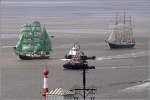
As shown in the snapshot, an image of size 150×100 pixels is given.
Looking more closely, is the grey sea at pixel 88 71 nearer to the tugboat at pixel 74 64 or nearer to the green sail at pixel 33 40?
the tugboat at pixel 74 64

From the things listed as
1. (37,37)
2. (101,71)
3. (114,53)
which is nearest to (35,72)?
(101,71)

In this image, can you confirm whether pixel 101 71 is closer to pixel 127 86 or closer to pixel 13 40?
pixel 127 86

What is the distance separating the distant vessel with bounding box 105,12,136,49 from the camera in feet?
147

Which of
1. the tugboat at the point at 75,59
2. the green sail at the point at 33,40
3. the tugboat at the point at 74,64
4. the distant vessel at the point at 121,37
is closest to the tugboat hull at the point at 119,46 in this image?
the distant vessel at the point at 121,37

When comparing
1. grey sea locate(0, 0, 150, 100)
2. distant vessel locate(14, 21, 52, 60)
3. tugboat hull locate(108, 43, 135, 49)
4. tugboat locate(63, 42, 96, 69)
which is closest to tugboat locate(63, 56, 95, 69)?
tugboat locate(63, 42, 96, 69)

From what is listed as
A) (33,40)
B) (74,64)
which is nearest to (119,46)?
(33,40)

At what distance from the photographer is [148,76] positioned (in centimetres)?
2933

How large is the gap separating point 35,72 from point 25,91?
6.45 meters

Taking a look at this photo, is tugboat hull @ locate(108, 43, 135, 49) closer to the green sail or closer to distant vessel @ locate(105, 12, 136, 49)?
distant vessel @ locate(105, 12, 136, 49)

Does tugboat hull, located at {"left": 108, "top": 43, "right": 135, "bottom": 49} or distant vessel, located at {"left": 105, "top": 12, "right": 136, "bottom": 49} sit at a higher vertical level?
distant vessel, located at {"left": 105, "top": 12, "right": 136, "bottom": 49}

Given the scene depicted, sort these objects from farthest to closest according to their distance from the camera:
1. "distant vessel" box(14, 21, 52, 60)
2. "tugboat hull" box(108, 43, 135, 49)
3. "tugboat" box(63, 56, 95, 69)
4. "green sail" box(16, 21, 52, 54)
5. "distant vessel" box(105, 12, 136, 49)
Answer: "distant vessel" box(105, 12, 136, 49)
"tugboat hull" box(108, 43, 135, 49)
"green sail" box(16, 21, 52, 54)
"distant vessel" box(14, 21, 52, 60)
"tugboat" box(63, 56, 95, 69)

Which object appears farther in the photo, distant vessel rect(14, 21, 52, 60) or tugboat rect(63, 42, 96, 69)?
distant vessel rect(14, 21, 52, 60)

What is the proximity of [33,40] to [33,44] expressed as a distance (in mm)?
598

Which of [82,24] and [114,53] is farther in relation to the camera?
[82,24]
